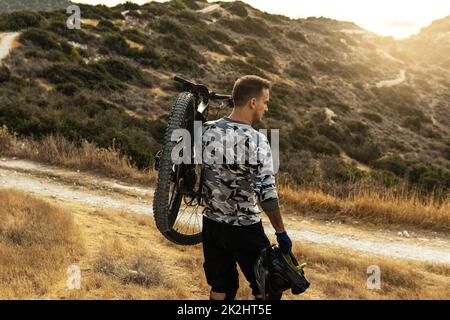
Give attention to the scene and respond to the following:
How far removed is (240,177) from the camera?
11.3ft

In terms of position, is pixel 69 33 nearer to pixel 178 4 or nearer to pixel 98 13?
pixel 98 13

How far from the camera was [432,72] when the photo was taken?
65.9 m

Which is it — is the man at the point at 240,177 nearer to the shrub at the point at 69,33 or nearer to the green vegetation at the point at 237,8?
the shrub at the point at 69,33

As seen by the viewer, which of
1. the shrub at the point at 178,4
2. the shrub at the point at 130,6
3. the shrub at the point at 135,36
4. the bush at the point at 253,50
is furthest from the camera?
the shrub at the point at 178,4

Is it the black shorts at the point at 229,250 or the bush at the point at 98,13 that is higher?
the bush at the point at 98,13

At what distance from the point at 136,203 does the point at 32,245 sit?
3891 mm

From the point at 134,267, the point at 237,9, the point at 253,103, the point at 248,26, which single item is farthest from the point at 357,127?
the point at 237,9

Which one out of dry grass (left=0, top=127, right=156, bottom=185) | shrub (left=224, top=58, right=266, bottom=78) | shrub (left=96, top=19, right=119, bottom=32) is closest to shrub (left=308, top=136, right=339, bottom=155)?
dry grass (left=0, top=127, right=156, bottom=185)

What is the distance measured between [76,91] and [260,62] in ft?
75.5

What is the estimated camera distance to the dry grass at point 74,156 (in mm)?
11141

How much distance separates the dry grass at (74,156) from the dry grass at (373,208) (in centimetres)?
348

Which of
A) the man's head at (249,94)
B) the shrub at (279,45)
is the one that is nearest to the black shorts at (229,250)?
the man's head at (249,94)

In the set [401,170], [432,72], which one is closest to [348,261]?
[401,170]

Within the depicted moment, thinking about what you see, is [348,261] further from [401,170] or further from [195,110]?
Result: [401,170]
